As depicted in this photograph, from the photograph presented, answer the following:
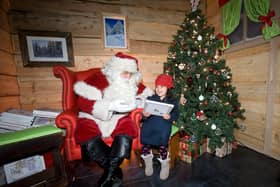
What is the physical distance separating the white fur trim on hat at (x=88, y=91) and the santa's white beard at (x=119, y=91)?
9 centimetres

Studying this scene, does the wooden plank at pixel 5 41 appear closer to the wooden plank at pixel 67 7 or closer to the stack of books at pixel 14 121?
the wooden plank at pixel 67 7

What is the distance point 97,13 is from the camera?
6.16ft

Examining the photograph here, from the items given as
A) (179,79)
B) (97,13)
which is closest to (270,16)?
(179,79)

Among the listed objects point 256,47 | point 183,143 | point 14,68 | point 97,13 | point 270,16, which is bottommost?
point 183,143

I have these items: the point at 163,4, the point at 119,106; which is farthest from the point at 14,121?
the point at 163,4

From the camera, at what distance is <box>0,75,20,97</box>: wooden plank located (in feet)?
4.60

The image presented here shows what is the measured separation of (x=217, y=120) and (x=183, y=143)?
45 cm

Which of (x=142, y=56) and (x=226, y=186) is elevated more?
(x=142, y=56)

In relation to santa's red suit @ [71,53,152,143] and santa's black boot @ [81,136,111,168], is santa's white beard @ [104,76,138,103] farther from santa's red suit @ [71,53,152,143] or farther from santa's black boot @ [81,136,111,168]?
santa's black boot @ [81,136,111,168]

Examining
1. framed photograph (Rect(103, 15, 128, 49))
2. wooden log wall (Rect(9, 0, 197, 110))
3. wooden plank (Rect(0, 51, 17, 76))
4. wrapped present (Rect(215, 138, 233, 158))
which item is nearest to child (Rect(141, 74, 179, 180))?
wrapped present (Rect(215, 138, 233, 158))

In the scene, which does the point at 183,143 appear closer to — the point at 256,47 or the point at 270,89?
the point at 270,89

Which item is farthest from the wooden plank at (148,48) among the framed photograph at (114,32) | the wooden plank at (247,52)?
the wooden plank at (247,52)

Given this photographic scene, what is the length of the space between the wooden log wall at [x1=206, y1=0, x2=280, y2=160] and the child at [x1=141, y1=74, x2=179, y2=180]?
42.1 inches

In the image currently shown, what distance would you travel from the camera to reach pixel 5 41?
152 cm
